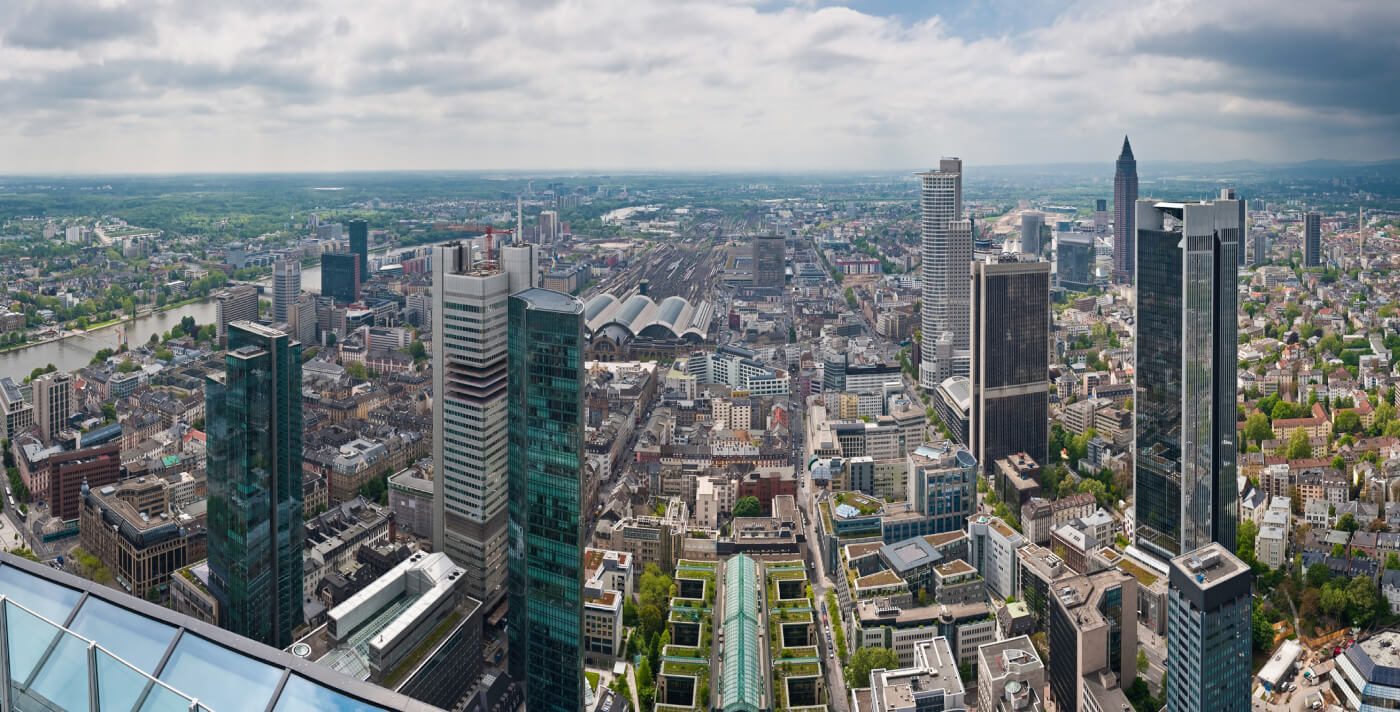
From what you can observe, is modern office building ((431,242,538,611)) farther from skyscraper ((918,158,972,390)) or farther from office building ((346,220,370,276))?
office building ((346,220,370,276))

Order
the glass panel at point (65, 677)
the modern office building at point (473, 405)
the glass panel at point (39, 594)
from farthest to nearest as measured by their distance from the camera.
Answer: the modern office building at point (473, 405)
the glass panel at point (39, 594)
the glass panel at point (65, 677)

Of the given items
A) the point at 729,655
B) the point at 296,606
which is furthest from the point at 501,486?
the point at 729,655

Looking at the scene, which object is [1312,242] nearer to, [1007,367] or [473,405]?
[1007,367]

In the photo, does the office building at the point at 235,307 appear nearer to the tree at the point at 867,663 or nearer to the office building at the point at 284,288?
the office building at the point at 284,288

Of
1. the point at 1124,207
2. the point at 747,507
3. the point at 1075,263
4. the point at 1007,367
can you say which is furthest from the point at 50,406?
the point at 1124,207

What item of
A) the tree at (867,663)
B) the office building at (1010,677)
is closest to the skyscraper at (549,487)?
the tree at (867,663)

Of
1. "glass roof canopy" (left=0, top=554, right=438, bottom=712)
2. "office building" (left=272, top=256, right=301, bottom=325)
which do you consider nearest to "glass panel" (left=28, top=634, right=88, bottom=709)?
"glass roof canopy" (left=0, top=554, right=438, bottom=712)
